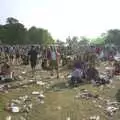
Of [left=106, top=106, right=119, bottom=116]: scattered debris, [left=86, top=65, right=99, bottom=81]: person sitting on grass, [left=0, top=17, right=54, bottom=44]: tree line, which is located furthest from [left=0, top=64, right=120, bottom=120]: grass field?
[left=0, top=17, right=54, bottom=44]: tree line

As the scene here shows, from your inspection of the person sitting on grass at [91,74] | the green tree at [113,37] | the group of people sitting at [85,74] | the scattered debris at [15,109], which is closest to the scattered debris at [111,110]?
the scattered debris at [15,109]

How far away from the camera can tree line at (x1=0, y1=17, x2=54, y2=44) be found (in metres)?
69.8

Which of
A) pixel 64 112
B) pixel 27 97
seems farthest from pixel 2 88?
pixel 64 112

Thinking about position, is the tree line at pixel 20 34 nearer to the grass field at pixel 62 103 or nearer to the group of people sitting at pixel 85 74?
the group of people sitting at pixel 85 74

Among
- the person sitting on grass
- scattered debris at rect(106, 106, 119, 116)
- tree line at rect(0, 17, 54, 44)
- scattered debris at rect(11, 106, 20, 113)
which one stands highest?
tree line at rect(0, 17, 54, 44)

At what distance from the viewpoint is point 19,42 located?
70000 mm

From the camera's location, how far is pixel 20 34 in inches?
2837

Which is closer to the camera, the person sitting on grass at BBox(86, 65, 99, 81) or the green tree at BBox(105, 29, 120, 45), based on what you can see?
the person sitting on grass at BBox(86, 65, 99, 81)

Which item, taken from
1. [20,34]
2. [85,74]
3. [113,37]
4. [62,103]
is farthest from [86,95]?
[113,37]

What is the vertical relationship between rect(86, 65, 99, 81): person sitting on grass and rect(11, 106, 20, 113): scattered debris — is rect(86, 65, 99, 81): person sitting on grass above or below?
above

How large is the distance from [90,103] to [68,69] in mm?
12230

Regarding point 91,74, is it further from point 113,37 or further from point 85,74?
point 113,37

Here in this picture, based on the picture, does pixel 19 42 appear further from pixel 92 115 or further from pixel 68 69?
pixel 92 115

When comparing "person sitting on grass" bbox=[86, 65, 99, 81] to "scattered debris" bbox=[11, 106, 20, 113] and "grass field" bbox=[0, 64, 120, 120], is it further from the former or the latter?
"scattered debris" bbox=[11, 106, 20, 113]
